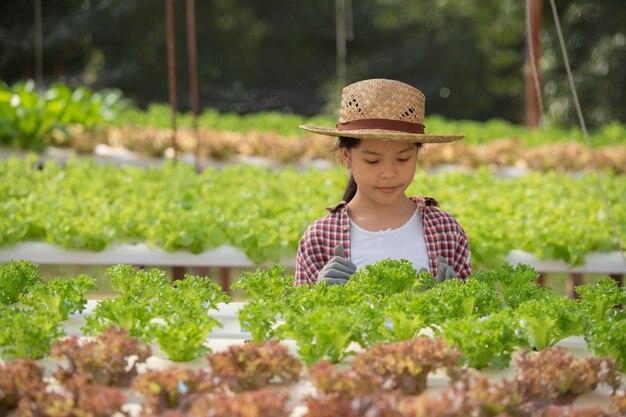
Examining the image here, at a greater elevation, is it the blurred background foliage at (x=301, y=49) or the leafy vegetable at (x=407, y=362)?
the blurred background foliage at (x=301, y=49)

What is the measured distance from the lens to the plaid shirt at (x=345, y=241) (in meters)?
3.56

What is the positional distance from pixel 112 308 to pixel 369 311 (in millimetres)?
708

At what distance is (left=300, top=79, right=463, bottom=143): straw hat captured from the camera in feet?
11.1

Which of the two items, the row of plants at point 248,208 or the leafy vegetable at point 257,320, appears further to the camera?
the row of plants at point 248,208

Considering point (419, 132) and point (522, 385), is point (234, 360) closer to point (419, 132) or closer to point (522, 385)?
point (522, 385)

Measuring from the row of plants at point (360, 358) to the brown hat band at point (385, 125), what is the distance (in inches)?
17.6

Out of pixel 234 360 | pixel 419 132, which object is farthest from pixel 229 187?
pixel 234 360

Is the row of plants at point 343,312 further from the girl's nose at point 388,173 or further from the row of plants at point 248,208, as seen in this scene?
the row of plants at point 248,208

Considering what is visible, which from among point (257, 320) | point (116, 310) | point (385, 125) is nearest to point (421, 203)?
point (385, 125)

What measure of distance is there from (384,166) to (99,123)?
7.94 metres

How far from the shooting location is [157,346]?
2.90m

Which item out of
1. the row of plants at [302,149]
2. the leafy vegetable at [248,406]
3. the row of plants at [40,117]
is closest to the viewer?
the leafy vegetable at [248,406]

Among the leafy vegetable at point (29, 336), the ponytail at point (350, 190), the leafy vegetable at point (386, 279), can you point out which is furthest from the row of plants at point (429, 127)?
the leafy vegetable at point (29, 336)

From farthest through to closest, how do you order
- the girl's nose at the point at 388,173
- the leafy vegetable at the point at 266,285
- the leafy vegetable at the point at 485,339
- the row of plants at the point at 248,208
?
1. the row of plants at the point at 248,208
2. the girl's nose at the point at 388,173
3. the leafy vegetable at the point at 266,285
4. the leafy vegetable at the point at 485,339
